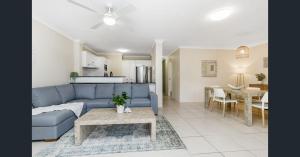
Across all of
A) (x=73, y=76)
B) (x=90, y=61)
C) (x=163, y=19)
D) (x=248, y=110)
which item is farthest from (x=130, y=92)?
(x=248, y=110)

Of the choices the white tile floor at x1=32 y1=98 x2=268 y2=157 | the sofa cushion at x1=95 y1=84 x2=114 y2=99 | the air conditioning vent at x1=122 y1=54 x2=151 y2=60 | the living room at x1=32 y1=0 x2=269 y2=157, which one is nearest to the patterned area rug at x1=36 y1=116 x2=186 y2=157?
the living room at x1=32 y1=0 x2=269 y2=157

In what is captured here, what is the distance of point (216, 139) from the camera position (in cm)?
232

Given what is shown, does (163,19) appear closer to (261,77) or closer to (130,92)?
(130,92)

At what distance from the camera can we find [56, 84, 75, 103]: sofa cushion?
336 cm

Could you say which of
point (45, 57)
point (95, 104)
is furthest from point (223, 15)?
point (45, 57)

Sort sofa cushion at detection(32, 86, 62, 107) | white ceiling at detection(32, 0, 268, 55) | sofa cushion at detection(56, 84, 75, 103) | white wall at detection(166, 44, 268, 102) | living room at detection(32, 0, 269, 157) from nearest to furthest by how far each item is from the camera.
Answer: living room at detection(32, 0, 269, 157) → white ceiling at detection(32, 0, 268, 55) → sofa cushion at detection(32, 86, 62, 107) → sofa cushion at detection(56, 84, 75, 103) → white wall at detection(166, 44, 268, 102)

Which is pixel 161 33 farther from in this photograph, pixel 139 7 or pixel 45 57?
pixel 45 57

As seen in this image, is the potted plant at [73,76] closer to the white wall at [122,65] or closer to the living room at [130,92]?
the living room at [130,92]

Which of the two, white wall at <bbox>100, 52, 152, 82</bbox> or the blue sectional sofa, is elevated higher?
white wall at <bbox>100, 52, 152, 82</bbox>

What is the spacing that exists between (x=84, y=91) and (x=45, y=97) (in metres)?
1.20

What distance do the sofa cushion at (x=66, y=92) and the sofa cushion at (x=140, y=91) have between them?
166 centimetres

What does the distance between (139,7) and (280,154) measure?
8.76 feet

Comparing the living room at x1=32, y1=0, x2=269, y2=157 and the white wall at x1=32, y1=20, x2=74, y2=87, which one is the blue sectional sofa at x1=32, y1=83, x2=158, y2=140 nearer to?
the living room at x1=32, y1=0, x2=269, y2=157

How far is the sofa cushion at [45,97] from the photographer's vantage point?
104 inches
